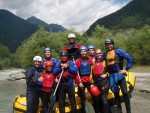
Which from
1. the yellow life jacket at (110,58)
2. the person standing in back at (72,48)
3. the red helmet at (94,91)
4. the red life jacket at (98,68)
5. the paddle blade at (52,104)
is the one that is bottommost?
the paddle blade at (52,104)

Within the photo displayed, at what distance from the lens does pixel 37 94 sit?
10391mm

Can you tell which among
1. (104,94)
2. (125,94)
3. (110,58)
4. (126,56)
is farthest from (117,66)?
(104,94)

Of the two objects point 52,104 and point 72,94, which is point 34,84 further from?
point 72,94

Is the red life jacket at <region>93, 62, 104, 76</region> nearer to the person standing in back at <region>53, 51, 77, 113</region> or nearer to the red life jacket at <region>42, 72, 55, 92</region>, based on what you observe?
the person standing in back at <region>53, 51, 77, 113</region>

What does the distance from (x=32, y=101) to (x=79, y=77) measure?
71.8 inches

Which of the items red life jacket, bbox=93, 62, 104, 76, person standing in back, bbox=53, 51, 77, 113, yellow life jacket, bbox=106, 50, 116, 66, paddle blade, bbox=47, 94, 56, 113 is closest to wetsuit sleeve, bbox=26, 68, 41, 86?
person standing in back, bbox=53, 51, 77, 113

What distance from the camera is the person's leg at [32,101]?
34.0ft

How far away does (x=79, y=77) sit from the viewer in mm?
10164

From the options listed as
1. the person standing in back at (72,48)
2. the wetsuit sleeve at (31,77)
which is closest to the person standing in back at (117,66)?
the person standing in back at (72,48)

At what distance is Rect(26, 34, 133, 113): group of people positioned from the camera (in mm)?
10070

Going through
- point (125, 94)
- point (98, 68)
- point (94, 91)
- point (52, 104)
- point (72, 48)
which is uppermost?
point (72, 48)

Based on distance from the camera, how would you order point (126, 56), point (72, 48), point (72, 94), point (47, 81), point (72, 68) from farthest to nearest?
point (72, 48) < point (126, 56) < point (72, 94) < point (47, 81) < point (72, 68)

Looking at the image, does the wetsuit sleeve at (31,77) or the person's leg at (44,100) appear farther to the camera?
the person's leg at (44,100)

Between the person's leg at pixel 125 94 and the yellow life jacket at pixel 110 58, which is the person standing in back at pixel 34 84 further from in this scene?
the person's leg at pixel 125 94
